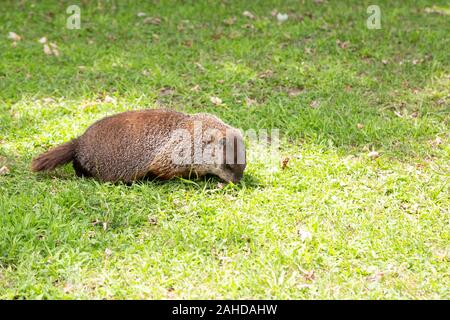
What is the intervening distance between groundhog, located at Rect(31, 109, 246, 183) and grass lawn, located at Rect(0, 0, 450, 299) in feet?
0.47

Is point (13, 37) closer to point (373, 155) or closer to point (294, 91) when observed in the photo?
point (294, 91)

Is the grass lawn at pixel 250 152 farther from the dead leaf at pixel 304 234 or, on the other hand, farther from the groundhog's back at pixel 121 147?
the groundhog's back at pixel 121 147

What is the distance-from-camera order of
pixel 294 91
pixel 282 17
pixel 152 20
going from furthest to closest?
pixel 282 17
pixel 152 20
pixel 294 91

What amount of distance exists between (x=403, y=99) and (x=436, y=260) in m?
3.11

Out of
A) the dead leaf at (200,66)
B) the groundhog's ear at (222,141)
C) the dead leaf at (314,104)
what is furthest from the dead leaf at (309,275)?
the dead leaf at (200,66)

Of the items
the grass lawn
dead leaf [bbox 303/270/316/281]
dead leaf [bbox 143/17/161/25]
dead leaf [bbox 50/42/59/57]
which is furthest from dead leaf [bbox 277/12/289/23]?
dead leaf [bbox 303/270/316/281]

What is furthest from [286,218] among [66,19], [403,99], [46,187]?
[66,19]

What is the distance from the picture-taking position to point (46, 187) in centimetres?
508

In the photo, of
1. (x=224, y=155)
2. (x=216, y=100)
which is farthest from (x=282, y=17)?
(x=224, y=155)

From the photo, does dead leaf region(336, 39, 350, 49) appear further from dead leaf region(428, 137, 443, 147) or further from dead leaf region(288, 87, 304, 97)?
dead leaf region(428, 137, 443, 147)

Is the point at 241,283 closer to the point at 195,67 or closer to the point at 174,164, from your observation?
the point at 174,164

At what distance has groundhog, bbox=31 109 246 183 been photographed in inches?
203

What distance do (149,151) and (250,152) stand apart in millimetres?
1184

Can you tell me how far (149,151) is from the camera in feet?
17.0
